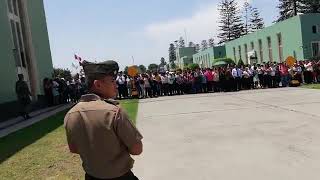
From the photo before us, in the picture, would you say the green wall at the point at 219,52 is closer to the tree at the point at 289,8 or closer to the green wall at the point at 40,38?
the tree at the point at 289,8

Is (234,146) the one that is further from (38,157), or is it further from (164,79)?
(164,79)

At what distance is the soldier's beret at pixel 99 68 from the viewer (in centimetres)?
361

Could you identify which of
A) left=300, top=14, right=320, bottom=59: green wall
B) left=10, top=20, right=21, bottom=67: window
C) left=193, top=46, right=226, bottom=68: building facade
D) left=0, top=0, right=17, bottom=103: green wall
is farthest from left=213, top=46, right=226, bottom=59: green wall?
left=0, top=0, right=17, bottom=103: green wall

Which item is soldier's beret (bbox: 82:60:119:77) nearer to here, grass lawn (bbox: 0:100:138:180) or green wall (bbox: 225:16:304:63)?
grass lawn (bbox: 0:100:138:180)

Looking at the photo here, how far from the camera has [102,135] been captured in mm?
3475

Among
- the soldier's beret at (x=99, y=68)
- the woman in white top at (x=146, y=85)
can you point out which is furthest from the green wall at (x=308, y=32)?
the soldier's beret at (x=99, y=68)

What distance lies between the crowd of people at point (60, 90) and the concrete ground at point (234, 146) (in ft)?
42.8

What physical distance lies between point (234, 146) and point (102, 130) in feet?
20.5

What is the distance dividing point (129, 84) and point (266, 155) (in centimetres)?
2177

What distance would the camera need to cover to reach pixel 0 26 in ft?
71.5

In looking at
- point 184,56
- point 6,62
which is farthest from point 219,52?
point 6,62

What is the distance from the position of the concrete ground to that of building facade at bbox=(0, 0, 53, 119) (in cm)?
844

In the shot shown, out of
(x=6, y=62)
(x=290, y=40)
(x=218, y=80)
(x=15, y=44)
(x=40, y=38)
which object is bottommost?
(x=218, y=80)

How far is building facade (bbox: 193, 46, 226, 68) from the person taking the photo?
8756 cm
